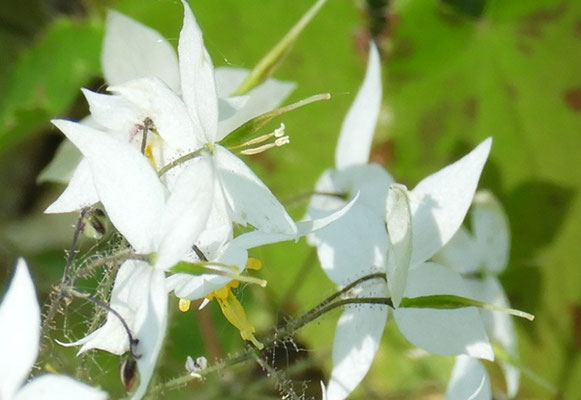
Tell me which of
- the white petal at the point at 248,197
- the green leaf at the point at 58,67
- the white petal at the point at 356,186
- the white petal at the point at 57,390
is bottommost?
the green leaf at the point at 58,67

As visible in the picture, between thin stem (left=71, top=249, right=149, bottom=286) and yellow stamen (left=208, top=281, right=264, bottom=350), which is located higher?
thin stem (left=71, top=249, right=149, bottom=286)

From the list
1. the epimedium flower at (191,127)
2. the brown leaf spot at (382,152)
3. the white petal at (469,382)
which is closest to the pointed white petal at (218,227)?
the epimedium flower at (191,127)

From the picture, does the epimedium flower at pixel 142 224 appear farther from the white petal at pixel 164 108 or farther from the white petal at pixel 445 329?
the white petal at pixel 445 329

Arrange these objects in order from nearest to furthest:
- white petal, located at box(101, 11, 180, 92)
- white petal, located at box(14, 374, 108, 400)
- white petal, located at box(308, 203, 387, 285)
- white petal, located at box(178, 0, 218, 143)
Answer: white petal, located at box(14, 374, 108, 400) < white petal, located at box(178, 0, 218, 143) < white petal, located at box(308, 203, 387, 285) < white petal, located at box(101, 11, 180, 92)

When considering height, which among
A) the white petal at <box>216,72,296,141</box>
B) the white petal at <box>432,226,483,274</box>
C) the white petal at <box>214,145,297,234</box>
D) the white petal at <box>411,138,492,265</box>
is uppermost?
the white petal at <box>214,145,297,234</box>

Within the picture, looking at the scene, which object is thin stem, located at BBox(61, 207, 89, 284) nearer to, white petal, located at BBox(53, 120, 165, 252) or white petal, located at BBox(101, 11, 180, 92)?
white petal, located at BBox(53, 120, 165, 252)

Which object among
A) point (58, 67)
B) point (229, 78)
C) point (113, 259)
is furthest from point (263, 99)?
point (58, 67)

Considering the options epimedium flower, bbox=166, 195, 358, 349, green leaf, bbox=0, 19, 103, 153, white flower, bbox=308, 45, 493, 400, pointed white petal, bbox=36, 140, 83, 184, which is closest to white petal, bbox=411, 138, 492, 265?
white flower, bbox=308, 45, 493, 400
